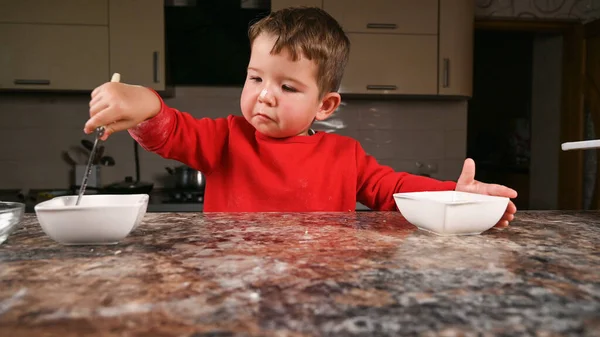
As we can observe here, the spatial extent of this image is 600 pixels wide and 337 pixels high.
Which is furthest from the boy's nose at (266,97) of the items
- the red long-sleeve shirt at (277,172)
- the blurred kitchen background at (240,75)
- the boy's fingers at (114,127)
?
the blurred kitchen background at (240,75)

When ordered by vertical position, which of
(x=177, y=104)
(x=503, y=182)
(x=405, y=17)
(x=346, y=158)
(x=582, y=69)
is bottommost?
(x=503, y=182)

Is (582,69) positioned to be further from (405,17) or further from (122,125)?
(122,125)

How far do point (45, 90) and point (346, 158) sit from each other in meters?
2.13

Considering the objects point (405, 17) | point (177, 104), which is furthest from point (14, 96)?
point (405, 17)

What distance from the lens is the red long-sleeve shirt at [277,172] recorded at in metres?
1.22

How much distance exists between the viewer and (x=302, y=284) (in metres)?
0.43

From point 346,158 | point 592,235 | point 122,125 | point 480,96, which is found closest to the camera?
point 592,235

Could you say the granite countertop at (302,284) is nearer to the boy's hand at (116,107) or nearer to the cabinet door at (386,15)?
the boy's hand at (116,107)

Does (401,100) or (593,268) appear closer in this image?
(593,268)

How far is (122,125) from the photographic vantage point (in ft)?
2.68

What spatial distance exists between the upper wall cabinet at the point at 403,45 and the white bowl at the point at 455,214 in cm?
227

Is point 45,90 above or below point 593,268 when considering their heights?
above

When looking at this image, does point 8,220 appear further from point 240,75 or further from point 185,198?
point 240,75

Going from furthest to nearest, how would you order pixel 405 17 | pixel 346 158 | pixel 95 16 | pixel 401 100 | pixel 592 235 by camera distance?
1. pixel 401 100
2. pixel 405 17
3. pixel 95 16
4. pixel 346 158
5. pixel 592 235
